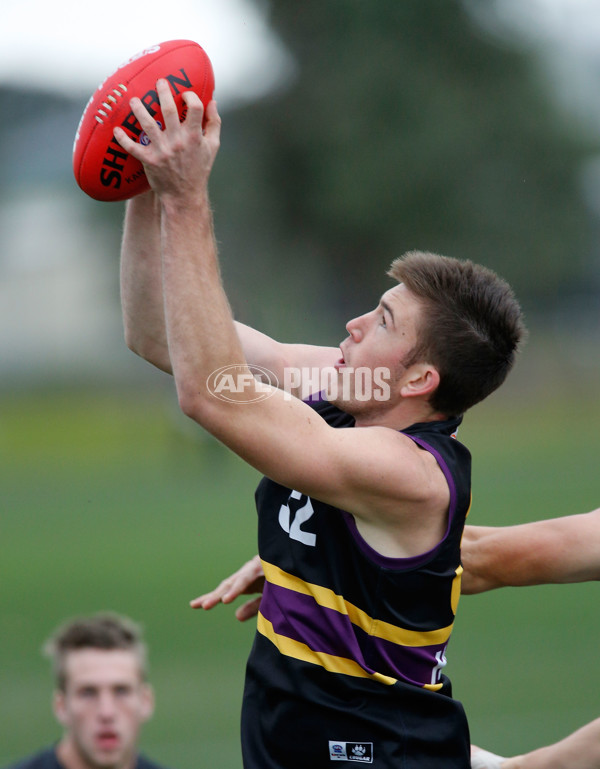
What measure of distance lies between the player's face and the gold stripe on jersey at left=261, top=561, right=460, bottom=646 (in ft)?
1.95

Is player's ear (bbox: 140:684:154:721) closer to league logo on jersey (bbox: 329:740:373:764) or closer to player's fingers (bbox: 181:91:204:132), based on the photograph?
league logo on jersey (bbox: 329:740:373:764)

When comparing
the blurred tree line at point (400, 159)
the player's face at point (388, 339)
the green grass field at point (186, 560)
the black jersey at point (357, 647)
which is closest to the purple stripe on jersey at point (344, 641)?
the black jersey at point (357, 647)

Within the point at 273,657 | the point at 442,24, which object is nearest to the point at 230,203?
the point at 442,24

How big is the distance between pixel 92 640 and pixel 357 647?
97cm

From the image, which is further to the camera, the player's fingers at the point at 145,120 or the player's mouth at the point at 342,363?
the player's mouth at the point at 342,363

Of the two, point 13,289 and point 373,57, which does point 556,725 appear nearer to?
point 13,289

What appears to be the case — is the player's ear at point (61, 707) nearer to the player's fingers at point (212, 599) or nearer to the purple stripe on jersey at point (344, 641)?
the player's fingers at point (212, 599)

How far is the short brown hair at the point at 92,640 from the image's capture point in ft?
11.6

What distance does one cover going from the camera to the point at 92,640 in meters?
3.53

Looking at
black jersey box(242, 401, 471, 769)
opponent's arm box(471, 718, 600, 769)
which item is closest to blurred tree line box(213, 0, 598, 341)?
opponent's arm box(471, 718, 600, 769)

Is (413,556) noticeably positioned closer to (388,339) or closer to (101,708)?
(388,339)

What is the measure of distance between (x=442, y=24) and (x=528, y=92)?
3213 millimetres

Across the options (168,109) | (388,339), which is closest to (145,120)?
(168,109)

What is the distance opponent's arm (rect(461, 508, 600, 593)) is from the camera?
12.1 feet
